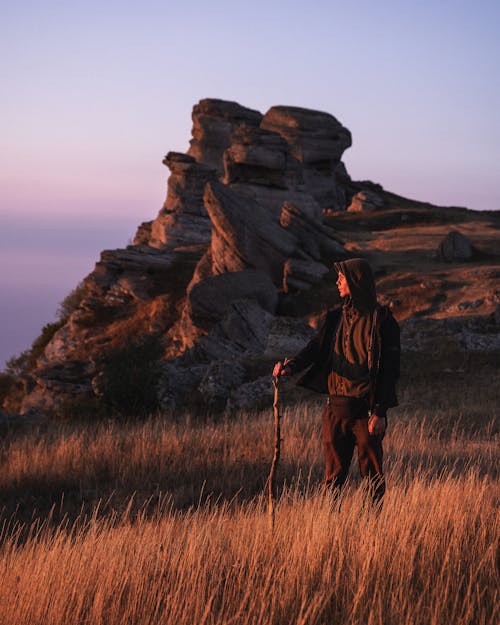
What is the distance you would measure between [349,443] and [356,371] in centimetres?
65

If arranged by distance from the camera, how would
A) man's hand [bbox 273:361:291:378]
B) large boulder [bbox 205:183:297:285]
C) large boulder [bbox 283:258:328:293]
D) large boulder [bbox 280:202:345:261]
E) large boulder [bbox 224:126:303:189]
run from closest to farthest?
man's hand [bbox 273:361:291:378] → large boulder [bbox 283:258:328:293] → large boulder [bbox 205:183:297:285] → large boulder [bbox 280:202:345:261] → large boulder [bbox 224:126:303:189]

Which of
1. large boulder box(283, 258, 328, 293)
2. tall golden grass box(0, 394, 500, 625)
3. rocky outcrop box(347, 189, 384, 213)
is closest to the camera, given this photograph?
tall golden grass box(0, 394, 500, 625)

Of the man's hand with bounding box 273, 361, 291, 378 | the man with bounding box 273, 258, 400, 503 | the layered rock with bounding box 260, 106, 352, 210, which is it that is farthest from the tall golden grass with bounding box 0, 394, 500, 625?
the layered rock with bounding box 260, 106, 352, 210

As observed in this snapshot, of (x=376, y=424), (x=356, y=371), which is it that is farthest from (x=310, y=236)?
(x=376, y=424)

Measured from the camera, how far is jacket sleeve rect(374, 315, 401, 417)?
6.08m

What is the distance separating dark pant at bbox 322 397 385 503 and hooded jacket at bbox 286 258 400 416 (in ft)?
0.67

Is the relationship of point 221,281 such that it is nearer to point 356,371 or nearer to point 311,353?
point 311,353

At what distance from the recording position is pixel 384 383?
6109 millimetres

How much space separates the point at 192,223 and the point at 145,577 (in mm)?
47606

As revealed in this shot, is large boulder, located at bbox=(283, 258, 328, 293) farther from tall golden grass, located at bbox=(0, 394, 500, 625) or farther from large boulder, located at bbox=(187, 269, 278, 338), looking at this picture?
tall golden grass, located at bbox=(0, 394, 500, 625)

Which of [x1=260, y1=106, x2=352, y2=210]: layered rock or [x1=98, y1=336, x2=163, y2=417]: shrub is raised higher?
[x1=260, y1=106, x2=352, y2=210]: layered rock

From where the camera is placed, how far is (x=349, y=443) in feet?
21.2

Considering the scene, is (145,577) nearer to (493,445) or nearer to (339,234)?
(493,445)

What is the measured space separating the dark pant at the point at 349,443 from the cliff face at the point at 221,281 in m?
11.3
